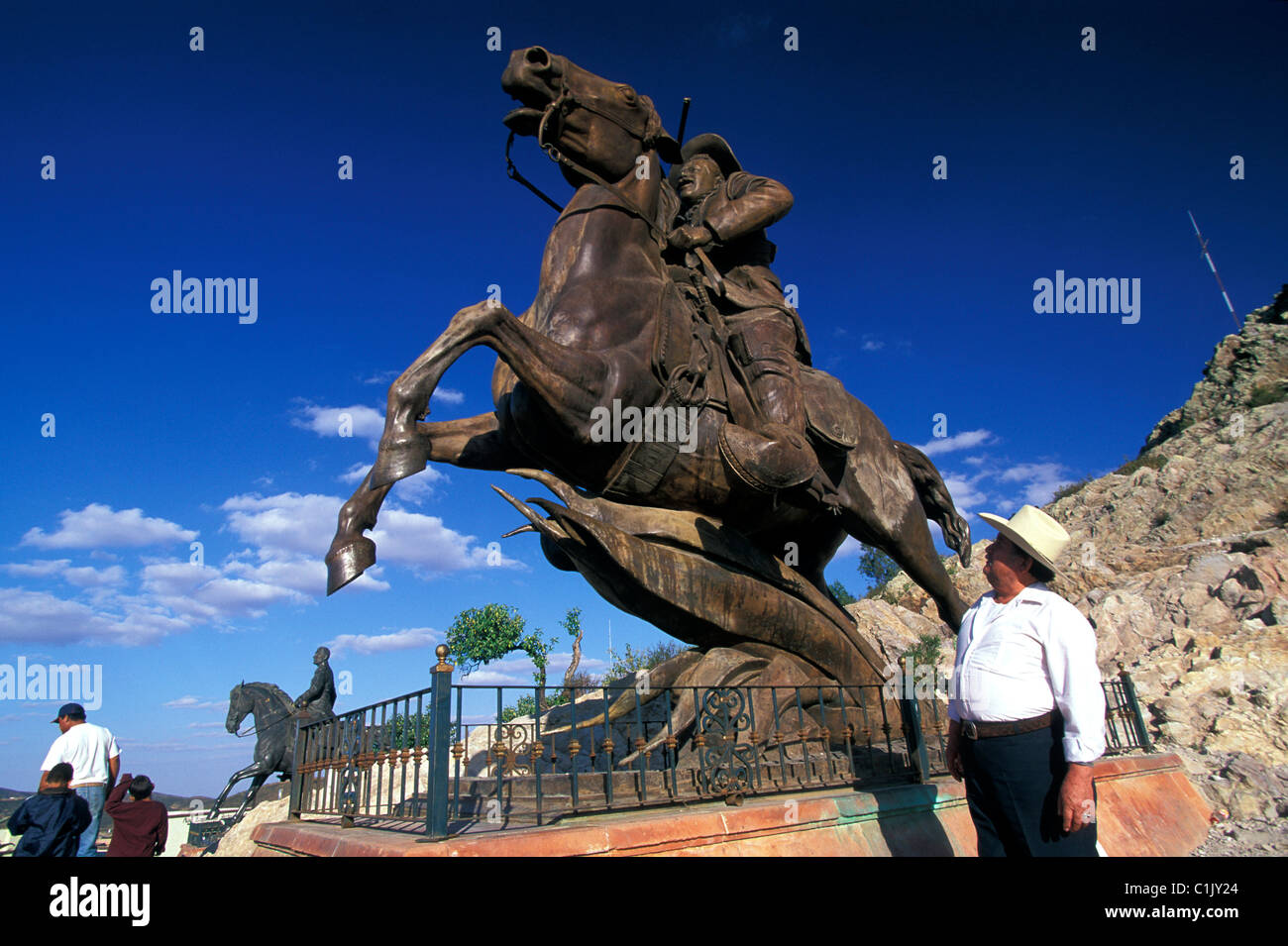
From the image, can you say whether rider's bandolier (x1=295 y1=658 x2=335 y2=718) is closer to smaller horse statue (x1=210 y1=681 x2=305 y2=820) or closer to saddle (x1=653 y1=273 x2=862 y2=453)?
smaller horse statue (x1=210 y1=681 x2=305 y2=820)

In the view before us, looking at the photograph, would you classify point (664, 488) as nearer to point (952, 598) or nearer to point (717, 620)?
point (717, 620)

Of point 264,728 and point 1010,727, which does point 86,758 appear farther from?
point 264,728

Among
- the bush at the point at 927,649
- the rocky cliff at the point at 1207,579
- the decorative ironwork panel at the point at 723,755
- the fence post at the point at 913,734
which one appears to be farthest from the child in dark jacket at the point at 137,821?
the bush at the point at 927,649

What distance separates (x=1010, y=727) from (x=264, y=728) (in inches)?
649

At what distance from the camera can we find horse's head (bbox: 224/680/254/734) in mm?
15875

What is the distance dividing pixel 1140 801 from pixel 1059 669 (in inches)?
151

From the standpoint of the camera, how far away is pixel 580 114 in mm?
5746

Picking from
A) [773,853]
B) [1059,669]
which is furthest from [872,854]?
[1059,669]

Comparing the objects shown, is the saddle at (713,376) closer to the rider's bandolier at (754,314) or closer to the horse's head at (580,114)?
the rider's bandolier at (754,314)

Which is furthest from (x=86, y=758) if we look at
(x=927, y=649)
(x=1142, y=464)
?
(x=1142, y=464)

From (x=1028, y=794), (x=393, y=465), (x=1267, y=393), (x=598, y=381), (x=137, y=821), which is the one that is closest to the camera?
(x=1028, y=794)

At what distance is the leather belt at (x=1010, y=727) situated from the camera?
2.86 m
